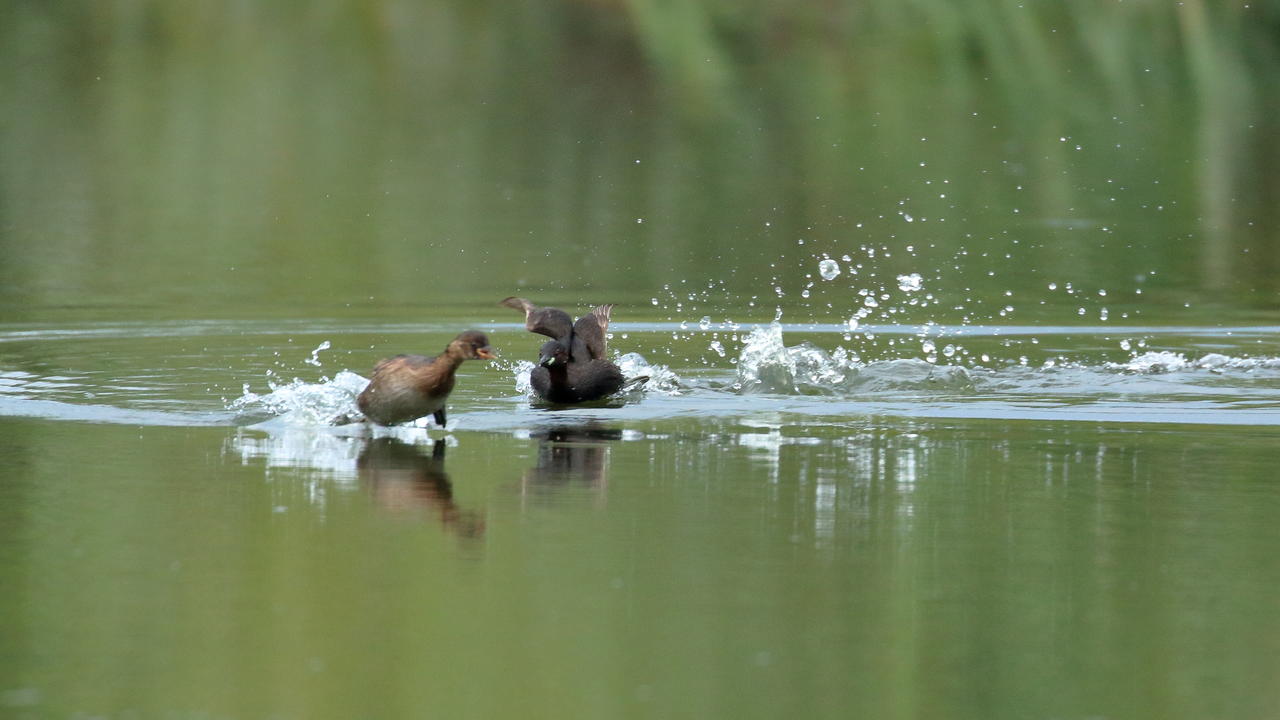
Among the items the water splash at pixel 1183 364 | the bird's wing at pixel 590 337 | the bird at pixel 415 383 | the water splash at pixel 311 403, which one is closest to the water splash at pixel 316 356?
the water splash at pixel 311 403

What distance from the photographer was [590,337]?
11422 mm

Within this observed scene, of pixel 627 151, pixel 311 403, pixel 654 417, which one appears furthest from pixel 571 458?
pixel 627 151

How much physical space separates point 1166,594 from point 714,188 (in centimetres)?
1549

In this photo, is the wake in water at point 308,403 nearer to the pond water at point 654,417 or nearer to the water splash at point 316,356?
the pond water at point 654,417

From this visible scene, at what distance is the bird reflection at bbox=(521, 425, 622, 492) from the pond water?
0.04m

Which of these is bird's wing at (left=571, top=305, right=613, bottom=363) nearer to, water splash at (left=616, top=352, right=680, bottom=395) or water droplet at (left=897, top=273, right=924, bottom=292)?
water splash at (left=616, top=352, right=680, bottom=395)

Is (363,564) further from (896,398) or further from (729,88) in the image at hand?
(729,88)

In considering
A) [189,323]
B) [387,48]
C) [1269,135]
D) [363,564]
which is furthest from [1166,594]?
[387,48]

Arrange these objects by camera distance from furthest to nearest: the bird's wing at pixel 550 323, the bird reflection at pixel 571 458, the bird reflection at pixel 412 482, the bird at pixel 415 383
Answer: the bird's wing at pixel 550 323, the bird at pixel 415 383, the bird reflection at pixel 571 458, the bird reflection at pixel 412 482

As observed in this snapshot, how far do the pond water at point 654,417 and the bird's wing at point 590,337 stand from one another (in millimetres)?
212

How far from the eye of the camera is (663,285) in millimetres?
15445

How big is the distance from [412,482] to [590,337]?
3.49 metres

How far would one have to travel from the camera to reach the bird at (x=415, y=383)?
9102 millimetres

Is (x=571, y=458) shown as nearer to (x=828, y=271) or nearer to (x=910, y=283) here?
(x=910, y=283)
